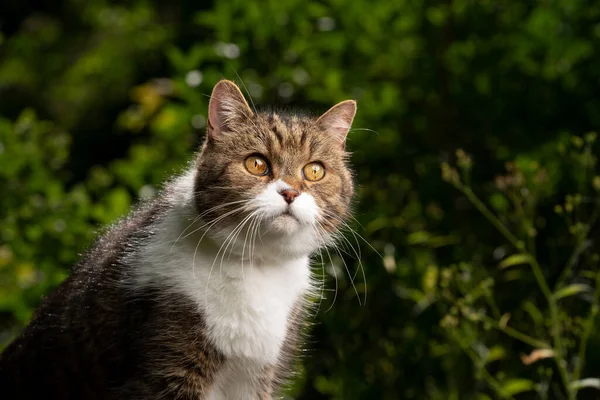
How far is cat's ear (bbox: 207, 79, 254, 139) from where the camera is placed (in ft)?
8.70

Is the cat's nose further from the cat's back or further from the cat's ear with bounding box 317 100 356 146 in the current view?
the cat's back

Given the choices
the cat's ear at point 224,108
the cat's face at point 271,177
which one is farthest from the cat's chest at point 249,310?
the cat's ear at point 224,108

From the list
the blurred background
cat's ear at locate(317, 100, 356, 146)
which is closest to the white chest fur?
cat's ear at locate(317, 100, 356, 146)

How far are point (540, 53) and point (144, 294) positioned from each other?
89.3 inches

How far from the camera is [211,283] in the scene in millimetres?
2574

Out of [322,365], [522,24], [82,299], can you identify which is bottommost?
[322,365]

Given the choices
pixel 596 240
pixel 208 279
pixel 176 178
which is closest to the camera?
pixel 208 279

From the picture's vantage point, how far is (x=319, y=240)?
2670 millimetres

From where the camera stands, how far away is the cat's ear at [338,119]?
2.81 m

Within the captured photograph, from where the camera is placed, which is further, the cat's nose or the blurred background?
the blurred background

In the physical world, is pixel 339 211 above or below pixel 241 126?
below

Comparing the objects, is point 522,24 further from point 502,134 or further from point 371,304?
point 371,304

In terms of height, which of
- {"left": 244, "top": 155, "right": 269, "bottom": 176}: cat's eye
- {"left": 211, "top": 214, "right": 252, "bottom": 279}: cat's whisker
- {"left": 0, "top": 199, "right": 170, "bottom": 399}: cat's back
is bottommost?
{"left": 0, "top": 199, "right": 170, "bottom": 399}: cat's back

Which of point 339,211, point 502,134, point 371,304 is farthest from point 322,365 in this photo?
point 339,211
